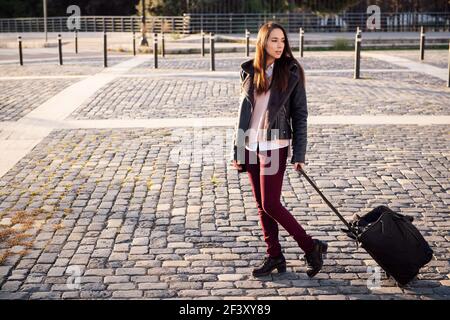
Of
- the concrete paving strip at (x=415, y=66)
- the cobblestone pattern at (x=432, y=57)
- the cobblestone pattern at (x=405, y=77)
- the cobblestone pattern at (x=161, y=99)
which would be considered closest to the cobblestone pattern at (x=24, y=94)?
the cobblestone pattern at (x=161, y=99)

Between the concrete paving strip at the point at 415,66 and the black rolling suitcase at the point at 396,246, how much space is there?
11489 millimetres

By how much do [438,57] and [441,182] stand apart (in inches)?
557

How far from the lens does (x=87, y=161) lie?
853cm

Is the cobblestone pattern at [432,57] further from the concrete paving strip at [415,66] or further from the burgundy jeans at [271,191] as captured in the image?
the burgundy jeans at [271,191]

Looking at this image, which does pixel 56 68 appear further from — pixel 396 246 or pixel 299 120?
pixel 396 246

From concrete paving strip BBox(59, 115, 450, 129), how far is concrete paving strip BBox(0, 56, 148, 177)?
1.34ft

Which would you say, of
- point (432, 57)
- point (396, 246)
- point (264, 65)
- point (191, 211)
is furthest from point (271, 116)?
point (432, 57)

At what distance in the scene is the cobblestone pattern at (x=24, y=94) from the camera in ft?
39.2

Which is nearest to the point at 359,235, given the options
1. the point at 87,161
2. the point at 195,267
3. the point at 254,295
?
the point at 254,295

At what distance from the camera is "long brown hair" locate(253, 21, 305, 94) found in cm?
477

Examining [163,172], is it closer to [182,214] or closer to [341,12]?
[182,214]

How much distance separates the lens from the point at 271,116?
478cm

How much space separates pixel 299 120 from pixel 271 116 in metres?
0.22

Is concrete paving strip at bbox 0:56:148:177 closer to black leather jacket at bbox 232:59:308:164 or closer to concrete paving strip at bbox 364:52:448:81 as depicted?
black leather jacket at bbox 232:59:308:164
